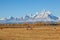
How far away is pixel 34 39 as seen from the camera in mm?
38312

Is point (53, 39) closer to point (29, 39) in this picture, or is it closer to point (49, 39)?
point (49, 39)

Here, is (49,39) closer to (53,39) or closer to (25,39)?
(53,39)

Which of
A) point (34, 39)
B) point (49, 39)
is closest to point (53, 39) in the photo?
point (49, 39)

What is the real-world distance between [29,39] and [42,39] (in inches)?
80.1

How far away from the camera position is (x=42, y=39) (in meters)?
38.3

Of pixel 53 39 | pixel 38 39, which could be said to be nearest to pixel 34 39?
pixel 38 39

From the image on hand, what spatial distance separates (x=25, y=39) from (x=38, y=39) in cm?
203

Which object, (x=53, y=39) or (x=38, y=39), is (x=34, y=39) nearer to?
(x=38, y=39)

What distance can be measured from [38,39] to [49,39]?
5.62 feet

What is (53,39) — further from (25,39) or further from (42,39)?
(25,39)

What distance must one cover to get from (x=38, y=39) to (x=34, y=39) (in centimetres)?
63

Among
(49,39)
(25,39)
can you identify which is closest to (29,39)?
(25,39)

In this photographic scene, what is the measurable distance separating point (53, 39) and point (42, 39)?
1714mm

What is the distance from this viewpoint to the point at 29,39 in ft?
125
